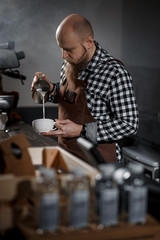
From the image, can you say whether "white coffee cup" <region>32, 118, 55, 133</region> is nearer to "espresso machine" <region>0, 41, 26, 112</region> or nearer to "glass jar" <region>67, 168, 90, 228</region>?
"espresso machine" <region>0, 41, 26, 112</region>

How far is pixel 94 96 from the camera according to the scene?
247cm

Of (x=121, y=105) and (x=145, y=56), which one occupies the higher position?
(x=145, y=56)

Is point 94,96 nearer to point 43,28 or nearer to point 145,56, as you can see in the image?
point 145,56

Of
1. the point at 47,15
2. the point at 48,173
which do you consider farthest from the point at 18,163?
the point at 47,15

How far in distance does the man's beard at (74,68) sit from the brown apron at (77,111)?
47 mm

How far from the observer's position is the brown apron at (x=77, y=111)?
252 cm

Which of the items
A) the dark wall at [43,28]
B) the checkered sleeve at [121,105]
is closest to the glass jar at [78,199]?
the checkered sleeve at [121,105]

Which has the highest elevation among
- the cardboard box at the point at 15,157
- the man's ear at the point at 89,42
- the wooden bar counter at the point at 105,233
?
the man's ear at the point at 89,42

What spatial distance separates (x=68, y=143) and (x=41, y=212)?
1579 mm

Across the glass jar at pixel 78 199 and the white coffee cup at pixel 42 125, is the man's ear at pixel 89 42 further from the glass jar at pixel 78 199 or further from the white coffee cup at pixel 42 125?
the glass jar at pixel 78 199

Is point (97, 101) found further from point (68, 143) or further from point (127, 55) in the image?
point (127, 55)

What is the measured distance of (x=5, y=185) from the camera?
1146 millimetres

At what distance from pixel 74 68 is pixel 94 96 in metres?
0.33

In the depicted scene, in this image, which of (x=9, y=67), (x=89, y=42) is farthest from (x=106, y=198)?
(x=9, y=67)
